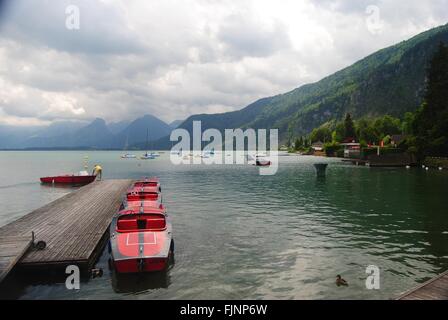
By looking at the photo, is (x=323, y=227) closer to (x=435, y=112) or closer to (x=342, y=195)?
(x=342, y=195)

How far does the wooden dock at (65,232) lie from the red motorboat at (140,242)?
→ 238cm

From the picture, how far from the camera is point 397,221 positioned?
35.9 m

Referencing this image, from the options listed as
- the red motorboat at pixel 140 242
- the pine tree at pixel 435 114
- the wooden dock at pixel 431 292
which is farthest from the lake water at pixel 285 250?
the pine tree at pixel 435 114

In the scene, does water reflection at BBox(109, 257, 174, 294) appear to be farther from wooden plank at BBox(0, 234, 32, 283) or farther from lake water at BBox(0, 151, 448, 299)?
wooden plank at BBox(0, 234, 32, 283)

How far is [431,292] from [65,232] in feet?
83.0

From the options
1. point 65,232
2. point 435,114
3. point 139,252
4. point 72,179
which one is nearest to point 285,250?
point 139,252

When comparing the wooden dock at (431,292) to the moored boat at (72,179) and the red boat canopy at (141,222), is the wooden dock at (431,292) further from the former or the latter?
the moored boat at (72,179)

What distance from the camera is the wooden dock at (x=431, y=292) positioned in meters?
14.6

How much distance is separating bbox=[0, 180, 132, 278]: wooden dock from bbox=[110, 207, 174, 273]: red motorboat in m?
2.38

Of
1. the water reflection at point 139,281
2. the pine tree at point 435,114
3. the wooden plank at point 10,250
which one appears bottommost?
the water reflection at point 139,281
